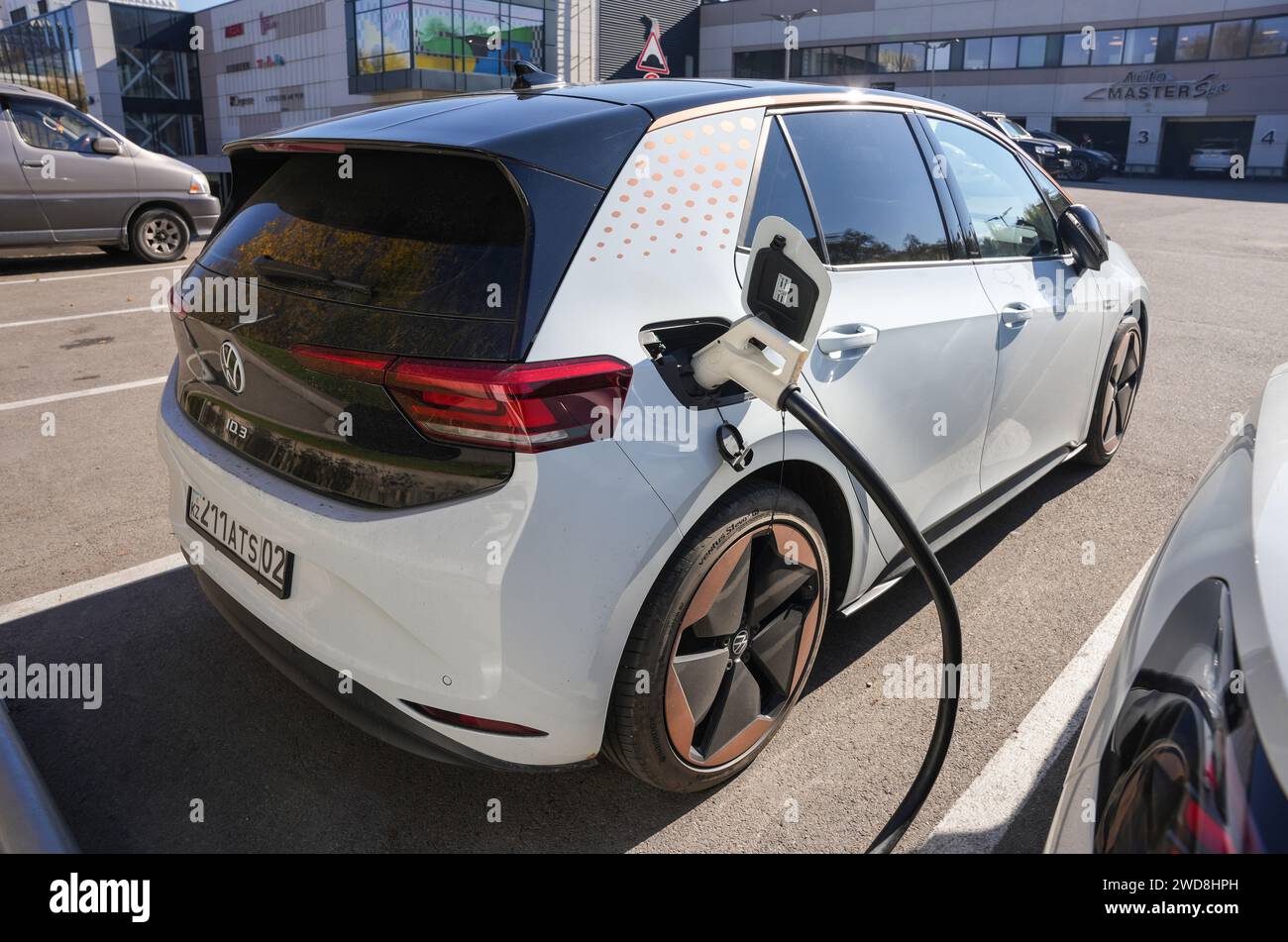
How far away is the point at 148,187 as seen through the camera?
11117mm

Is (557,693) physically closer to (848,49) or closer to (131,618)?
(131,618)

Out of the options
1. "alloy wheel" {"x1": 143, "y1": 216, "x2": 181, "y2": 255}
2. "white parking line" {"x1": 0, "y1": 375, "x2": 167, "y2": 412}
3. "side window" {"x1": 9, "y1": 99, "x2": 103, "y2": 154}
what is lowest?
"white parking line" {"x1": 0, "y1": 375, "x2": 167, "y2": 412}

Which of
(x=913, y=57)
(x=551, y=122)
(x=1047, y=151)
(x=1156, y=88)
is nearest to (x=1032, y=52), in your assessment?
(x=913, y=57)

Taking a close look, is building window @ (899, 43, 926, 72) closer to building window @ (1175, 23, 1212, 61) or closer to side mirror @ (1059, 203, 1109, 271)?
building window @ (1175, 23, 1212, 61)

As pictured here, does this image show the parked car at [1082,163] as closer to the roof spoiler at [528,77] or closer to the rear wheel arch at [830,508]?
the roof spoiler at [528,77]

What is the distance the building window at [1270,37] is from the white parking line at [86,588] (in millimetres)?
51922

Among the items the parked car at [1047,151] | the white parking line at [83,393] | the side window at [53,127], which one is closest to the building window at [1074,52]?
the parked car at [1047,151]

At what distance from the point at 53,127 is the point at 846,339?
11.2 metres

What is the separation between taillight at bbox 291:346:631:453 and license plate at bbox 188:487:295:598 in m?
0.54

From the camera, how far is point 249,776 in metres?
2.59

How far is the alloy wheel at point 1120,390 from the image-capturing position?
4.60m

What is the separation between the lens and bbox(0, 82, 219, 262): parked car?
10.2m

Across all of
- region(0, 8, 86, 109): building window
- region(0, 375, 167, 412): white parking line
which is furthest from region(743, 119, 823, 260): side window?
region(0, 8, 86, 109): building window
